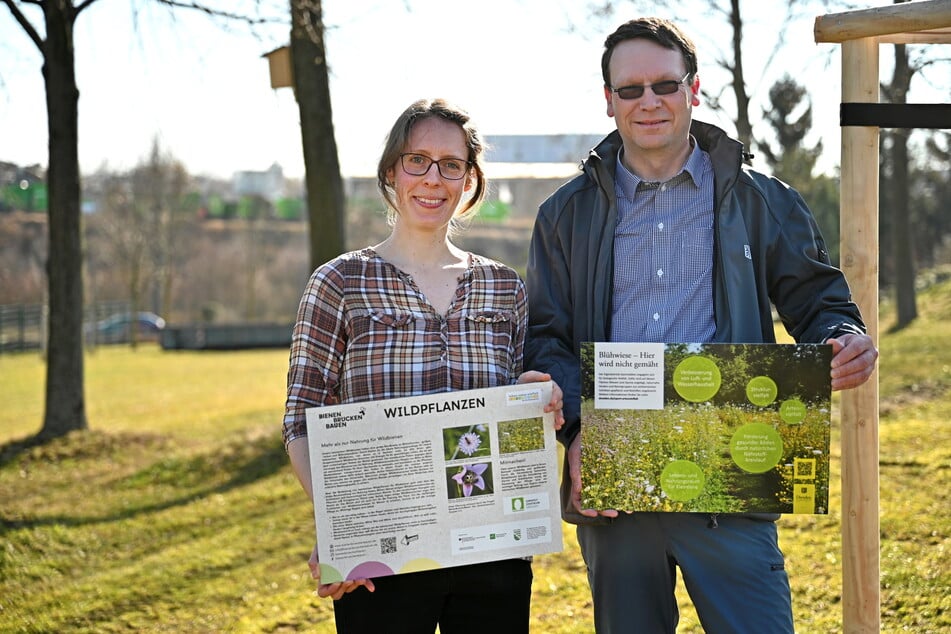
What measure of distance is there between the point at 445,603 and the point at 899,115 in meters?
2.30

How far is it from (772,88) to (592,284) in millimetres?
9344

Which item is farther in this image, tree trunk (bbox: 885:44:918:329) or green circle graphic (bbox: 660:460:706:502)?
tree trunk (bbox: 885:44:918:329)

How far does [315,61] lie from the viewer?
31.5ft

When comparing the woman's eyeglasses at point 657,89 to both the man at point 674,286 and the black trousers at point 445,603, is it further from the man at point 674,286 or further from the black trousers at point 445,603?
the black trousers at point 445,603

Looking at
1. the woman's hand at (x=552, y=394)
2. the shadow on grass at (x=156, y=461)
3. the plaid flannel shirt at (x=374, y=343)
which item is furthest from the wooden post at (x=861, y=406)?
the shadow on grass at (x=156, y=461)

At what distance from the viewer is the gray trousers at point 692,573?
2971mm

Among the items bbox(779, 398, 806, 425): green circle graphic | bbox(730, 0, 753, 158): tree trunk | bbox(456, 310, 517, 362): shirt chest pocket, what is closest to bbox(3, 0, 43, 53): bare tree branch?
bbox(730, 0, 753, 158): tree trunk

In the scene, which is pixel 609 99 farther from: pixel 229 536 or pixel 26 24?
pixel 26 24

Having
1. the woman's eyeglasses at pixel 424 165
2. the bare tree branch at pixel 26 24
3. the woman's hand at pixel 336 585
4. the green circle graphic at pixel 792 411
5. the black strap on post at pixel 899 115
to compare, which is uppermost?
the bare tree branch at pixel 26 24

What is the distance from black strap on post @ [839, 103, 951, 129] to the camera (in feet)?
11.4

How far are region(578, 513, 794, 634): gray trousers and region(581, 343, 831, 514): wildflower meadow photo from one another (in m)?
0.17

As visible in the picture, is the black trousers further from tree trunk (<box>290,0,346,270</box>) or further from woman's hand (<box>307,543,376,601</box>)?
tree trunk (<box>290,0,346,270</box>)

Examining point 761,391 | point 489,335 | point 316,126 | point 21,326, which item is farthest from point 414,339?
point 21,326

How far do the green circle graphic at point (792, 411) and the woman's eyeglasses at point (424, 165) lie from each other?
1166 mm
